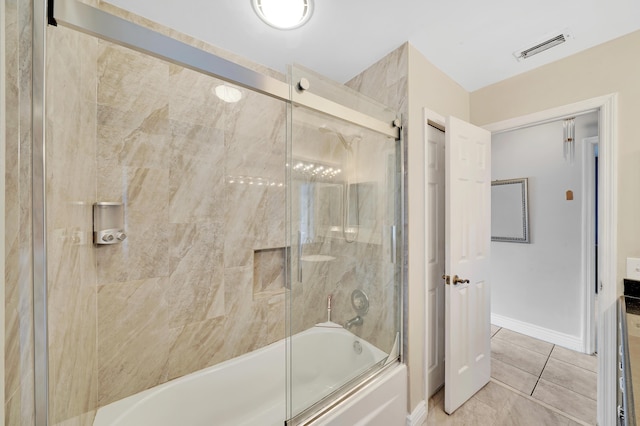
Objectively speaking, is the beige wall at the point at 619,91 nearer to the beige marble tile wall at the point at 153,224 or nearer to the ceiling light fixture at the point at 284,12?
the ceiling light fixture at the point at 284,12

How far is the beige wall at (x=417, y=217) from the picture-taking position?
1640 mm

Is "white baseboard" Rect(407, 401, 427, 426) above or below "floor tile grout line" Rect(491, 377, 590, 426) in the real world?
above

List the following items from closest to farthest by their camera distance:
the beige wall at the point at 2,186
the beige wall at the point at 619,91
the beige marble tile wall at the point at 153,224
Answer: the beige wall at the point at 2,186 → the beige marble tile wall at the point at 153,224 → the beige wall at the point at 619,91

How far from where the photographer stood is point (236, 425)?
4.79 feet

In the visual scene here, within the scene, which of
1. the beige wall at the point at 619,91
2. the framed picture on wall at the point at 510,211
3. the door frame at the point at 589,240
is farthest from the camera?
the framed picture on wall at the point at 510,211

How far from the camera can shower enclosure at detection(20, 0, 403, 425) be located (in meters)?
0.89

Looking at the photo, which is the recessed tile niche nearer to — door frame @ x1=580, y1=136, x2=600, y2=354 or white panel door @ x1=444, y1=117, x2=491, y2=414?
white panel door @ x1=444, y1=117, x2=491, y2=414

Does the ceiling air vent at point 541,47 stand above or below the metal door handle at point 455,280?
above

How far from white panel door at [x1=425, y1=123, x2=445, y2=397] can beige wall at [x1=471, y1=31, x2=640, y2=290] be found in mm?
743

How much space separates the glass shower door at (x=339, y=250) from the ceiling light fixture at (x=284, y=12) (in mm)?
430

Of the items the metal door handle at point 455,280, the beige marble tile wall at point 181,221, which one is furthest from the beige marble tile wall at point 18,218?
the metal door handle at point 455,280

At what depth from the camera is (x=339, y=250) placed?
1538 millimetres

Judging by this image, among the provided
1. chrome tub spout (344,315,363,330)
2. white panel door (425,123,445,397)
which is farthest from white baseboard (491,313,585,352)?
chrome tub spout (344,315,363,330)

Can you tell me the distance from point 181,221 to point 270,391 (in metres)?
1.26
